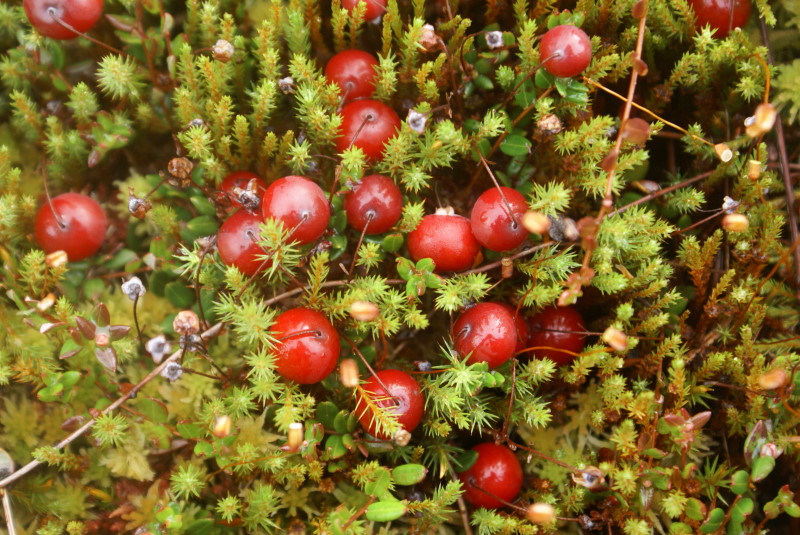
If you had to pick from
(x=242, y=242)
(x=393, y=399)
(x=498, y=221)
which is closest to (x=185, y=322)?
(x=242, y=242)

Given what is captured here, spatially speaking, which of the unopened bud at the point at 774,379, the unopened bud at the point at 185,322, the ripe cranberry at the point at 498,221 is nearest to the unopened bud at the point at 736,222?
the unopened bud at the point at 774,379

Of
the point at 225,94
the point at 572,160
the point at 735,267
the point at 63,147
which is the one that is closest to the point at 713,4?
the point at 572,160

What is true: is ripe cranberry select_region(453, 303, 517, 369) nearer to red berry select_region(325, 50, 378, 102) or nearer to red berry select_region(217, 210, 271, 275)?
red berry select_region(217, 210, 271, 275)

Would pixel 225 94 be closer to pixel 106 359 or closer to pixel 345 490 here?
pixel 106 359

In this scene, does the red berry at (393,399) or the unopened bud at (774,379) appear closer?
the unopened bud at (774,379)

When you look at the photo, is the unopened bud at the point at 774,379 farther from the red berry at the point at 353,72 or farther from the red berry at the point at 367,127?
A: the red berry at the point at 353,72

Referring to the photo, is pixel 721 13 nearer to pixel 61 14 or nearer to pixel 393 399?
pixel 393 399
